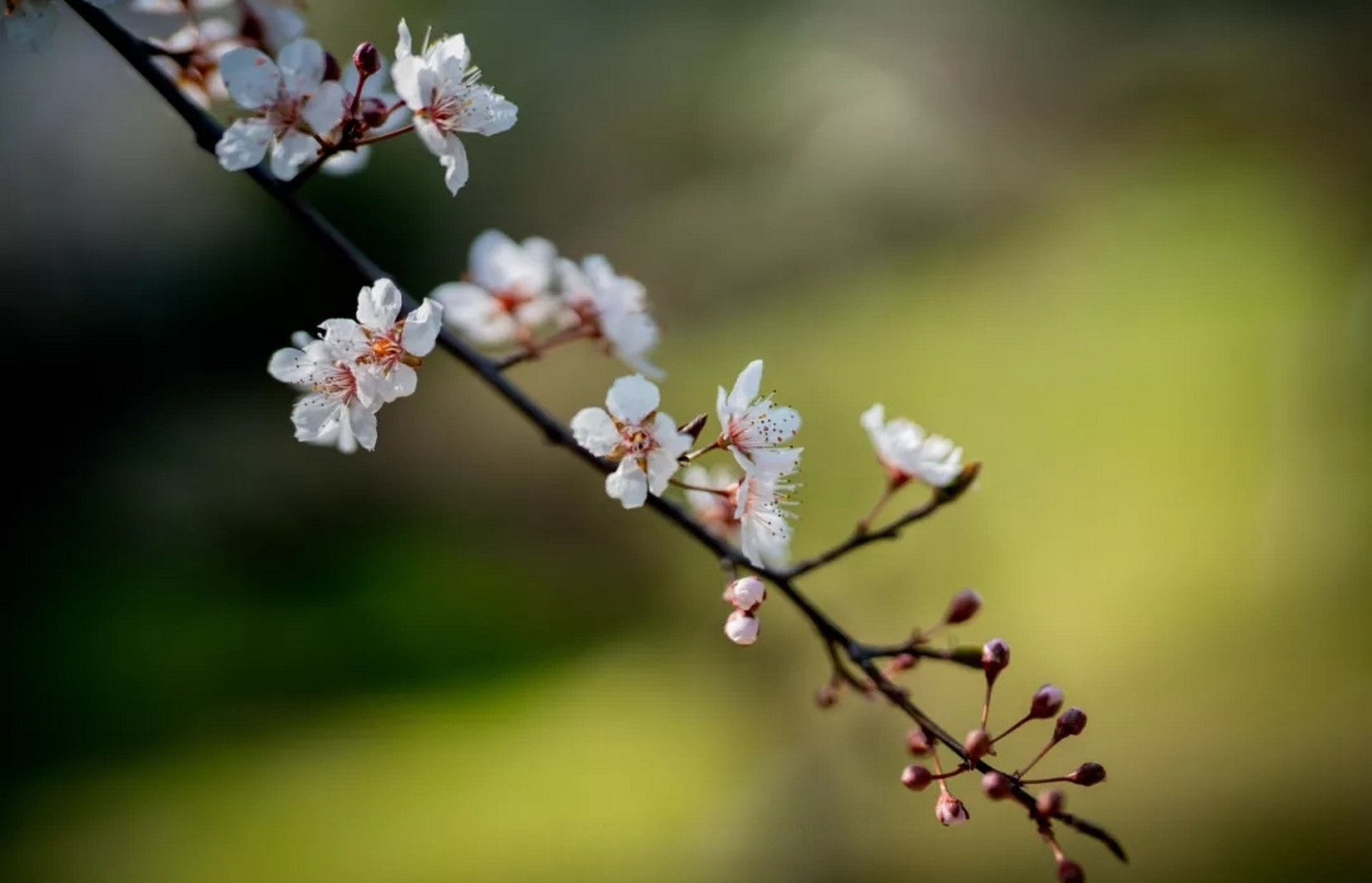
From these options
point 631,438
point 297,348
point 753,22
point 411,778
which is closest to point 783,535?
point 631,438

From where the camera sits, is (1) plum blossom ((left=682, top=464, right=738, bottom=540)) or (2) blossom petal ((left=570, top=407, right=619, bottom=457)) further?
(1) plum blossom ((left=682, top=464, right=738, bottom=540))

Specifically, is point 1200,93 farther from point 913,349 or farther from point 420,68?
point 420,68

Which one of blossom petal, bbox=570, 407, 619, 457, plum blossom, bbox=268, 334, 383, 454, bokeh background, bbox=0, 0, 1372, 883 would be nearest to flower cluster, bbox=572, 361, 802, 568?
blossom petal, bbox=570, 407, 619, 457

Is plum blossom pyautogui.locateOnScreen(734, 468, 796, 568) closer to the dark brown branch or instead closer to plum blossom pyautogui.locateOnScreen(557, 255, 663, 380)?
the dark brown branch

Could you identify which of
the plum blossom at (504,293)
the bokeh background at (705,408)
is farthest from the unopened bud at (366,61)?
the bokeh background at (705,408)

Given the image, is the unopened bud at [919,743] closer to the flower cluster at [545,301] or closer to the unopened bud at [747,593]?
the unopened bud at [747,593]

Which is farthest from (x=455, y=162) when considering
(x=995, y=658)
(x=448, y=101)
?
(x=995, y=658)
